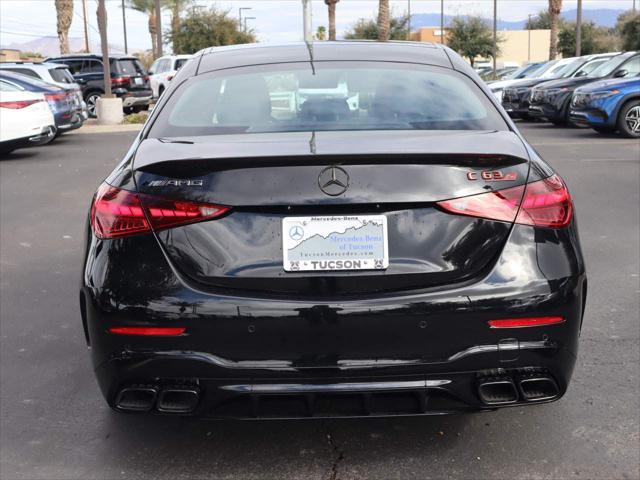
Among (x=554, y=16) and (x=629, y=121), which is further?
(x=554, y=16)

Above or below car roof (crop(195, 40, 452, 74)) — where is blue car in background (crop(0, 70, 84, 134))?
below

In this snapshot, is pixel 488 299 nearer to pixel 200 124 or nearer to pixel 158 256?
pixel 158 256

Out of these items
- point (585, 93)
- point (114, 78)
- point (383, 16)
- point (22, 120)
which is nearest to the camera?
point (22, 120)

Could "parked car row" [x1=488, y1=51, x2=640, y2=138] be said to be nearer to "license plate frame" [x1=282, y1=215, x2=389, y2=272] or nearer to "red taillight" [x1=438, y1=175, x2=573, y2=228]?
"red taillight" [x1=438, y1=175, x2=573, y2=228]

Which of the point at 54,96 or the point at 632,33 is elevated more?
the point at 632,33

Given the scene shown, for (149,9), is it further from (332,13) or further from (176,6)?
(332,13)

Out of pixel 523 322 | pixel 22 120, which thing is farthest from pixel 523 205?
pixel 22 120

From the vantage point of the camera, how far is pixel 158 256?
294 centimetres

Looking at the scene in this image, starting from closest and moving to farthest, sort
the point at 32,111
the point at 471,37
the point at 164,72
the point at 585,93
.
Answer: the point at 32,111, the point at 585,93, the point at 164,72, the point at 471,37

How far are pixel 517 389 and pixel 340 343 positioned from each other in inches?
26.8

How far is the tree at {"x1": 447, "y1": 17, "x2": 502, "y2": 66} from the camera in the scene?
7025cm

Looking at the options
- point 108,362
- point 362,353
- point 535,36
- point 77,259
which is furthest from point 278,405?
point 535,36

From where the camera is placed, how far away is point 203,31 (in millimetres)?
48656

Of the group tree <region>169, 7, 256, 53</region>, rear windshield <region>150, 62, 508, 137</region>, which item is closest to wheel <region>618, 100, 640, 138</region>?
rear windshield <region>150, 62, 508, 137</region>
